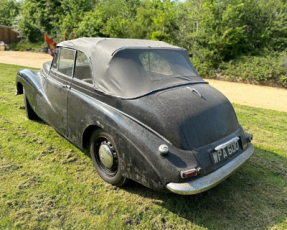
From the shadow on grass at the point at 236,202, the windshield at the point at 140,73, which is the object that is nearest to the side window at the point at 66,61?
the windshield at the point at 140,73

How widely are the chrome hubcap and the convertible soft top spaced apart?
2.24ft

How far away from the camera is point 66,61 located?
12.0 ft

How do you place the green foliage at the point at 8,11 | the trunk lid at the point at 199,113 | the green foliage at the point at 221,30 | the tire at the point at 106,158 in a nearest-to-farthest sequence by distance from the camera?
the trunk lid at the point at 199,113 < the tire at the point at 106,158 < the green foliage at the point at 221,30 < the green foliage at the point at 8,11

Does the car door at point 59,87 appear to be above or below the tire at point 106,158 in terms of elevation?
above

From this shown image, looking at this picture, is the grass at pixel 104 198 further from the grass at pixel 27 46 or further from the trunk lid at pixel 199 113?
the grass at pixel 27 46

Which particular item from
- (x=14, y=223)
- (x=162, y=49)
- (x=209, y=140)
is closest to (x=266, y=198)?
(x=209, y=140)

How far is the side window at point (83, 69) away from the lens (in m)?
3.18

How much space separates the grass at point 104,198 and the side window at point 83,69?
4.05ft

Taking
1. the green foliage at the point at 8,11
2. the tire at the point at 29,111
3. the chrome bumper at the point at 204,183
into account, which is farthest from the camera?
the green foliage at the point at 8,11

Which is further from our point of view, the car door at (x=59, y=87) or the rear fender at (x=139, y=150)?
the car door at (x=59, y=87)

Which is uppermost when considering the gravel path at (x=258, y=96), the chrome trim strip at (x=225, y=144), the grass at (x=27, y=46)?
the grass at (x=27, y=46)

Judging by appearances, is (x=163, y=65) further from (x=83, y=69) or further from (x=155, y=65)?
(x=83, y=69)

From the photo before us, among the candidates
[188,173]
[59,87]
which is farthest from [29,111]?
[188,173]

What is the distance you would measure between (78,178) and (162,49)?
2.18 metres
